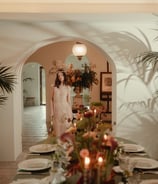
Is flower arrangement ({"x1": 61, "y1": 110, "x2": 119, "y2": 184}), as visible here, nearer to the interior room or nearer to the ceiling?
the ceiling

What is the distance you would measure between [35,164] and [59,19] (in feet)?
9.06

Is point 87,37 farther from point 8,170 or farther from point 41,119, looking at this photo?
point 41,119

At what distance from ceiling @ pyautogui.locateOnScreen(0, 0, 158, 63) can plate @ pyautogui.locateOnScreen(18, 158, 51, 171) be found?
237 cm

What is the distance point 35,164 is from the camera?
2.84 m

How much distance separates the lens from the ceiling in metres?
4.46

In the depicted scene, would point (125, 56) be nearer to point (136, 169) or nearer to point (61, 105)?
point (61, 105)

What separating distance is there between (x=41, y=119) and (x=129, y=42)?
6.95 m

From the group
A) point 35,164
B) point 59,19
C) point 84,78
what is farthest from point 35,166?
point 84,78

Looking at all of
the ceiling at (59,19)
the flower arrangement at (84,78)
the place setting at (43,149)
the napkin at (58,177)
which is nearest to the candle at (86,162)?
the napkin at (58,177)

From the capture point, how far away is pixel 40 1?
447cm

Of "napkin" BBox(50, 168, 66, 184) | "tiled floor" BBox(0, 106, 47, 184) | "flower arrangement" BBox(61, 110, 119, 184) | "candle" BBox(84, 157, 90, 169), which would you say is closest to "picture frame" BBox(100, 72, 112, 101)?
"tiled floor" BBox(0, 106, 47, 184)

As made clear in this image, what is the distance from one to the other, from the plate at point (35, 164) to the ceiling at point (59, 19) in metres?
2.37

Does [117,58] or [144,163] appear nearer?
[144,163]

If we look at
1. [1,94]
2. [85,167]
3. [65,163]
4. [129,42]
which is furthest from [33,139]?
[85,167]
